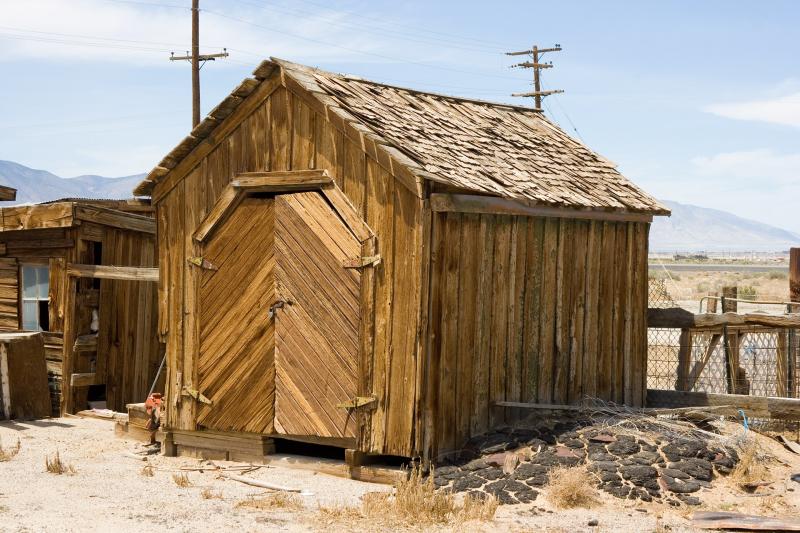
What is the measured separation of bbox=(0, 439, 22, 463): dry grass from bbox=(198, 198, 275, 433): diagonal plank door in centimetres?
212

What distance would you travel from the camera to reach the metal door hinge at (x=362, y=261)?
10.4 meters

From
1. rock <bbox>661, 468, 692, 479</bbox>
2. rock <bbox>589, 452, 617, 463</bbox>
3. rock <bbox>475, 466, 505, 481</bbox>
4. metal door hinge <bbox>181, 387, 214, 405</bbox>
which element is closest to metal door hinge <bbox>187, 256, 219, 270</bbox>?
metal door hinge <bbox>181, 387, 214, 405</bbox>

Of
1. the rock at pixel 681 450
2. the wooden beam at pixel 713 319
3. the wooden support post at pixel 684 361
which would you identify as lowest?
the rock at pixel 681 450

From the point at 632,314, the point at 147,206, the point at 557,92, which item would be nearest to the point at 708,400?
the point at 632,314

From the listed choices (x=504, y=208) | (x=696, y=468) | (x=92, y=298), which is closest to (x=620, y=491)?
(x=696, y=468)

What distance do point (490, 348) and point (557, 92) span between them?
2816 centimetres

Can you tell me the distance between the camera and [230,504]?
9.45 metres

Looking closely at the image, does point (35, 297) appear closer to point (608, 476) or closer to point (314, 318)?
point (314, 318)

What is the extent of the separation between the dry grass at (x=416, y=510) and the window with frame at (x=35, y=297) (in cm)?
848

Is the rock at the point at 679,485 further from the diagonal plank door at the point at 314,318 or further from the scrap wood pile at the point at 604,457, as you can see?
the diagonal plank door at the point at 314,318

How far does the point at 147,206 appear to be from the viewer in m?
15.7

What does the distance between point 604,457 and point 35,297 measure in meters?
9.72

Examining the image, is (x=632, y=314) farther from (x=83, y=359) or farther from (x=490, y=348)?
(x=83, y=359)

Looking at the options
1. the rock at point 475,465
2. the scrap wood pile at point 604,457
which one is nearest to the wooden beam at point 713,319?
the scrap wood pile at point 604,457
